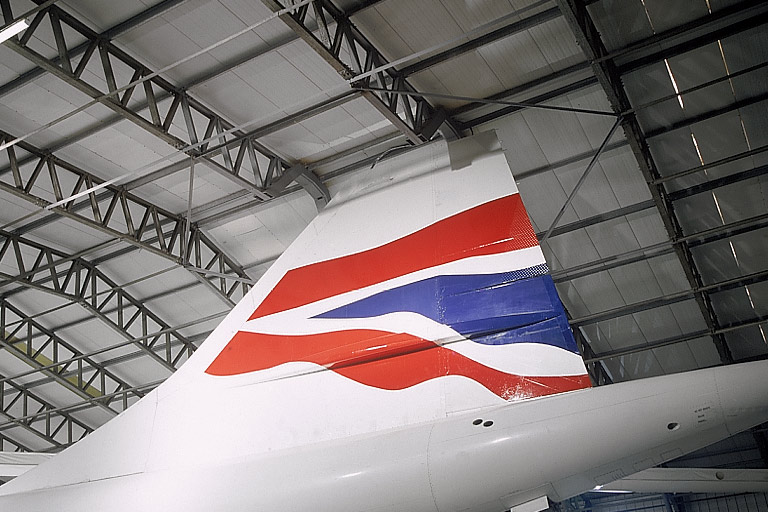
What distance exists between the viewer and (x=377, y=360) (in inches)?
145

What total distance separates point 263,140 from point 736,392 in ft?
27.1

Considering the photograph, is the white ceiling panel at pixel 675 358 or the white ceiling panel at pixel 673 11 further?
the white ceiling panel at pixel 675 358

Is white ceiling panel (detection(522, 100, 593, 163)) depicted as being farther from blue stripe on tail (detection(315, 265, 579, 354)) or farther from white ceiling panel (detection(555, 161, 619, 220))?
blue stripe on tail (detection(315, 265, 579, 354))

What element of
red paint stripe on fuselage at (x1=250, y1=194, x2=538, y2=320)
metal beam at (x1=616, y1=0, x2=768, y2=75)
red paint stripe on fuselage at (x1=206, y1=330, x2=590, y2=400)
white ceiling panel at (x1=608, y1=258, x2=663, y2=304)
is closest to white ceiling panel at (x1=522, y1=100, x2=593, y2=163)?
metal beam at (x1=616, y1=0, x2=768, y2=75)

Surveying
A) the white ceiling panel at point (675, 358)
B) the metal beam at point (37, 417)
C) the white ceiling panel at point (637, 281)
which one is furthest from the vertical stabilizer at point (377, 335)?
the metal beam at point (37, 417)

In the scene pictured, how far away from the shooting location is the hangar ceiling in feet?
26.7

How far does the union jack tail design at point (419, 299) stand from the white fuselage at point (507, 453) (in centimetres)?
21

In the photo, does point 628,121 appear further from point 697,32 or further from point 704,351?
point 704,351

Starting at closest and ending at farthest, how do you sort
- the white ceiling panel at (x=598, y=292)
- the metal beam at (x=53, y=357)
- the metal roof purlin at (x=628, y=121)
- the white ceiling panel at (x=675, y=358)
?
the metal roof purlin at (x=628, y=121)
the white ceiling panel at (x=598, y=292)
the white ceiling panel at (x=675, y=358)
the metal beam at (x=53, y=357)

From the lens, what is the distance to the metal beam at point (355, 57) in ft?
24.3

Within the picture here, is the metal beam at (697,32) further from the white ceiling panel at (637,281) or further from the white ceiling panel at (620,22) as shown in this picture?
the white ceiling panel at (637,281)

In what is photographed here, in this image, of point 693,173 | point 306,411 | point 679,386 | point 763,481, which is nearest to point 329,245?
point 306,411

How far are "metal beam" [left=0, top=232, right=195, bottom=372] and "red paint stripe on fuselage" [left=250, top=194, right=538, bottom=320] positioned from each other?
9.80 meters

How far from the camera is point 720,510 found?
16.6m
